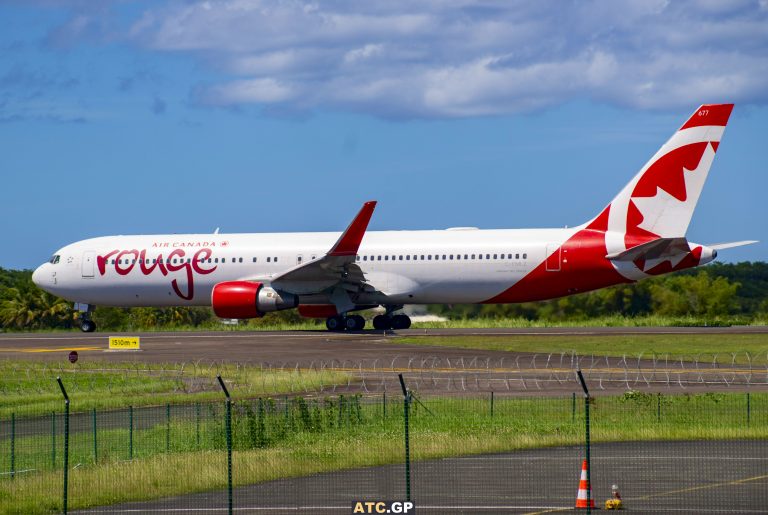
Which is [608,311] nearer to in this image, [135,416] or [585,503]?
[135,416]

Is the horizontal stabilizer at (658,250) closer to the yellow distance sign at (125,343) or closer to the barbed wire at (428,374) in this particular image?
the barbed wire at (428,374)

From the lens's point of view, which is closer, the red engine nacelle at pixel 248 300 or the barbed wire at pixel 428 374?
the barbed wire at pixel 428 374

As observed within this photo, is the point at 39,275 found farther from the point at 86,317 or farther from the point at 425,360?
the point at 425,360

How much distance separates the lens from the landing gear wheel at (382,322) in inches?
2224

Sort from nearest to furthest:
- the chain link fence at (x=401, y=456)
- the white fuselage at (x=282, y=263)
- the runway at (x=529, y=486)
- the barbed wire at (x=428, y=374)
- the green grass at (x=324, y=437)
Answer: the runway at (x=529, y=486) < the chain link fence at (x=401, y=456) < the green grass at (x=324, y=437) < the barbed wire at (x=428, y=374) < the white fuselage at (x=282, y=263)

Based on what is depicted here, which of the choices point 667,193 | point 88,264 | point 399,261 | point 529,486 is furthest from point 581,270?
point 529,486

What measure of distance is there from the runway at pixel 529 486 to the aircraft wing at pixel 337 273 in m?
27.5

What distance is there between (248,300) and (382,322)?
23.1 ft

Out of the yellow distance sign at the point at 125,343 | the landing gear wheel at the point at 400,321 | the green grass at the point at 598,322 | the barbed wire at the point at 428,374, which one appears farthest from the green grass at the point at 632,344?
the yellow distance sign at the point at 125,343

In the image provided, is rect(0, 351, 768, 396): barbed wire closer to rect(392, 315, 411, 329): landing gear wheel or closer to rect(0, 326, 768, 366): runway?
rect(0, 326, 768, 366): runway

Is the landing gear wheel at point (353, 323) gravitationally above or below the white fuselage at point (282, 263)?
below

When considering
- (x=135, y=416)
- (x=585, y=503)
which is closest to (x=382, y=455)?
(x=585, y=503)

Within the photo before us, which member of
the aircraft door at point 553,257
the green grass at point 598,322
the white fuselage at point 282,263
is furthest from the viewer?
the green grass at point 598,322

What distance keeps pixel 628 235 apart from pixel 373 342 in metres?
11.4
